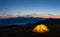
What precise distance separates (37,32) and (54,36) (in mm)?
5097

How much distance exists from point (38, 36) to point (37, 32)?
4.72 meters

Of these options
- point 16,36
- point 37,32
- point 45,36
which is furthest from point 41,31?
point 16,36

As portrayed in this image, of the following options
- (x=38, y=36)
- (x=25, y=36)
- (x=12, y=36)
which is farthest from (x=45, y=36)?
(x=12, y=36)

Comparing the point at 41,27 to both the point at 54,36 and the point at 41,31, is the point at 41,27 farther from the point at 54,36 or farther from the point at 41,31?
the point at 54,36

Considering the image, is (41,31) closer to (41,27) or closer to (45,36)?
(41,27)

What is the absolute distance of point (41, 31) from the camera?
1358 inches

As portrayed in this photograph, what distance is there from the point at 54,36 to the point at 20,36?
677 cm

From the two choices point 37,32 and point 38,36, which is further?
point 37,32

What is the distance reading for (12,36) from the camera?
99.9ft

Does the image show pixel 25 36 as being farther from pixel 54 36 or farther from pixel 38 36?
pixel 54 36

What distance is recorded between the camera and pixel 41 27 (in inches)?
1396

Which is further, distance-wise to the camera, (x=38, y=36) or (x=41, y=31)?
(x=41, y=31)

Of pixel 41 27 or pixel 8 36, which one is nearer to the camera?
pixel 8 36

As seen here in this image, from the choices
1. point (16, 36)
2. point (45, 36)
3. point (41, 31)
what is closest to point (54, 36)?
point (45, 36)
